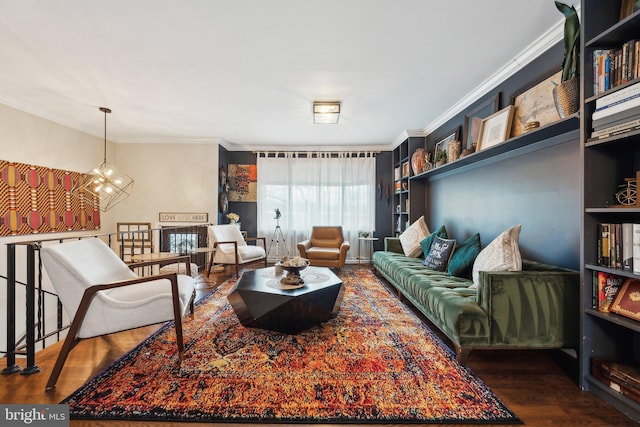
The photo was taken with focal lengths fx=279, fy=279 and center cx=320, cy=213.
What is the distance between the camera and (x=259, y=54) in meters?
2.60

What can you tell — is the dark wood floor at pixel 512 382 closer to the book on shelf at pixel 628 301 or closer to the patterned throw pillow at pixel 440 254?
the book on shelf at pixel 628 301

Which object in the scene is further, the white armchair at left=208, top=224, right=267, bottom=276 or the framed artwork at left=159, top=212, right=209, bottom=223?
the framed artwork at left=159, top=212, right=209, bottom=223

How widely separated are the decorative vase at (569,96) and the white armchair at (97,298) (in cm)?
296

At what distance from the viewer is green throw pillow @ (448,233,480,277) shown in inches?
111

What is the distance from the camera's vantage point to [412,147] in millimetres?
5051

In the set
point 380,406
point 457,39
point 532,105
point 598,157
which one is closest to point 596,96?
point 598,157

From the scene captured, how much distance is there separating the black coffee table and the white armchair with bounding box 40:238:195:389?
508 millimetres

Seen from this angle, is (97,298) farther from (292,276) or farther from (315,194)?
(315,194)

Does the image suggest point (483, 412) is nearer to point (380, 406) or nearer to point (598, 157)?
point (380, 406)

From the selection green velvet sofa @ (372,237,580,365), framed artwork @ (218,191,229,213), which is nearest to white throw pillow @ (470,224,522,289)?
green velvet sofa @ (372,237,580,365)

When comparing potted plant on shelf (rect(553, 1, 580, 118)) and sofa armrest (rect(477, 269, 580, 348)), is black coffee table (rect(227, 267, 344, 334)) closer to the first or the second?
sofa armrest (rect(477, 269, 580, 348))

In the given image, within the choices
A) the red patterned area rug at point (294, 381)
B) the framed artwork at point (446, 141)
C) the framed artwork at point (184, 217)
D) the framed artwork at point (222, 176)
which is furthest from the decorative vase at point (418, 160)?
the framed artwork at point (184, 217)

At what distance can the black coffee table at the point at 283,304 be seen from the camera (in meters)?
2.33

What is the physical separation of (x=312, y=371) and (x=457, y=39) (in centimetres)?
286
